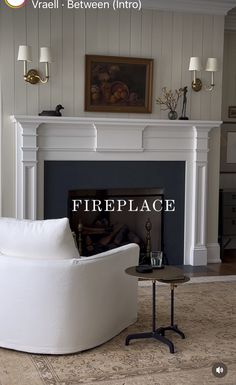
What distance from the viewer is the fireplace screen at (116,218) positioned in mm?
6406

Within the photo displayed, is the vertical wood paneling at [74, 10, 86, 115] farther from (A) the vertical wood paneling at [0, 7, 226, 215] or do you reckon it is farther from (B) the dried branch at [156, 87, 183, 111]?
(B) the dried branch at [156, 87, 183, 111]

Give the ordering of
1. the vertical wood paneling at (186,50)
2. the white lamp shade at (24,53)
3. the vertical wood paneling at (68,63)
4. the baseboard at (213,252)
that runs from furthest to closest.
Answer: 1. the baseboard at (213,252)
2. the vertical wood paneling at (186,50)
3. the vertical wood paneling at (68,63)
4. the white lamp shade at (24,53)

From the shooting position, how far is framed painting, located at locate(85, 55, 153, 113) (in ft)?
20.3

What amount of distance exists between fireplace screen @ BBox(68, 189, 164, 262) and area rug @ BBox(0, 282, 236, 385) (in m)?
1.99

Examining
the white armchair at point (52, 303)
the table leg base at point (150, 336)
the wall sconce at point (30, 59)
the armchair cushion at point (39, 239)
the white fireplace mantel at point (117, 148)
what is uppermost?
the wall sconce at point (30, 59)

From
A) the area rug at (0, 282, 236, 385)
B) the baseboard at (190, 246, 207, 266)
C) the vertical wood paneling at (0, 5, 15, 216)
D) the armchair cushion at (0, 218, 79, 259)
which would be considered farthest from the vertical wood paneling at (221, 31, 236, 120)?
the armchair cushion at (0, 218, 79, 259)

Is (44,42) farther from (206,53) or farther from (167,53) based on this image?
(206,53)

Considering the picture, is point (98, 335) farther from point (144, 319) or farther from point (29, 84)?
point (29, 84)

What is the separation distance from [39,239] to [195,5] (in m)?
3.79

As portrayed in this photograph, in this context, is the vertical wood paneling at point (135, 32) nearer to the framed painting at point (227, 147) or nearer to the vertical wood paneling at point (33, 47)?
the vertical wood paneling at point (33, 47)

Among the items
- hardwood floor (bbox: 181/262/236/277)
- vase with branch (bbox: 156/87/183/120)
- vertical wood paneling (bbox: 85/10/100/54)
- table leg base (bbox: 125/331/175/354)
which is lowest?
hardwood floor (bbox: 181/262/236/277)

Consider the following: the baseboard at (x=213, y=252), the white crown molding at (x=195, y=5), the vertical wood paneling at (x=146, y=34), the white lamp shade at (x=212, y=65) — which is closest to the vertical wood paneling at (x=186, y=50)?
the white crown molding at (x=195, y=5)

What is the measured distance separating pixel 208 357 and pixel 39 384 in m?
1.12

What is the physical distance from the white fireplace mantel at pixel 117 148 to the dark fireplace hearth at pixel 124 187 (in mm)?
72
